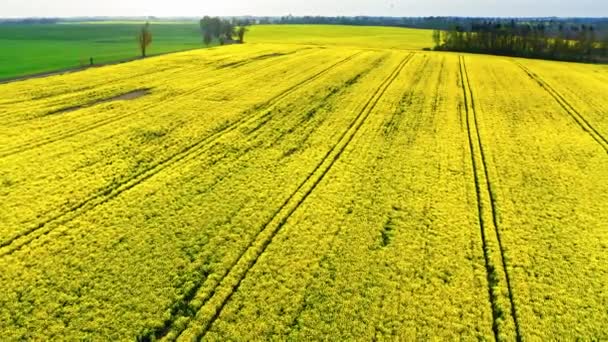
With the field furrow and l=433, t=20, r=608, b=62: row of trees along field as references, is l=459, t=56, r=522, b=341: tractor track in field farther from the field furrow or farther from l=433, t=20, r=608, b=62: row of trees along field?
l=433, t=20, r=608, b=62: row of trees along field

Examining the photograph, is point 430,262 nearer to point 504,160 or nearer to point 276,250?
point 276,250

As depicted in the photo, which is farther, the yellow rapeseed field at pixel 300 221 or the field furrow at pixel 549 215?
the field furrow at pixel 549 215

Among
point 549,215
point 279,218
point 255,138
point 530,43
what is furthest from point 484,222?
point 530,43

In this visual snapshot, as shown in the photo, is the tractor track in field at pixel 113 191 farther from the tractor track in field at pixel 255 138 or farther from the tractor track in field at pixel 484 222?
the tractor track in field at pixel 484 222

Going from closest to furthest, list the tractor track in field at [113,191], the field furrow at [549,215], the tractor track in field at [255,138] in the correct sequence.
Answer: the tractor track in field at [255,138] < the field furrow at [549,215] < the tractor track in field at [113,191]

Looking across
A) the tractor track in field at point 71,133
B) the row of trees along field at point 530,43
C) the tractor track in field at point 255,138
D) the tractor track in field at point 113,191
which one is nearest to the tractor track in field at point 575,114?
the tractor track in field at point 255,138

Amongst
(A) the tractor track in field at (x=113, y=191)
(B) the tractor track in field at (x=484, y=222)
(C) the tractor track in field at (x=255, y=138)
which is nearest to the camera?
(C) the tractor track in field at (x=255, y=138)
